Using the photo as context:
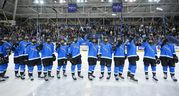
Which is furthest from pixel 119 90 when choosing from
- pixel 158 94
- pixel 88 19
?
pixel 88 19

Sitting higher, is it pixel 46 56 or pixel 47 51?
pixel 47 51

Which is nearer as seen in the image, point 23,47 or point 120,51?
point 120,51

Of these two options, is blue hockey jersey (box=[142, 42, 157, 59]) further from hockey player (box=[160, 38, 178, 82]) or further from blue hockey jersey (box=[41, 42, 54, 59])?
blue hockey jersey (box=[41, 42, 54, 59])

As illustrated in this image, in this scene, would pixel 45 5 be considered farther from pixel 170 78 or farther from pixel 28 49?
pixel 170 78

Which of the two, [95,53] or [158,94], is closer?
[158,94]

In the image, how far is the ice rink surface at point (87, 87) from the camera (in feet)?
18.2

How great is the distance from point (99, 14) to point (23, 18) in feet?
35.0

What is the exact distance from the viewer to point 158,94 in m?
5.43

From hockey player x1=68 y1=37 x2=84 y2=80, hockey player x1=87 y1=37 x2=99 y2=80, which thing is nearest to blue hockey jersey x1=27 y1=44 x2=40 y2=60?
hockey player x1=68 y1=37 x2=84 y2=80

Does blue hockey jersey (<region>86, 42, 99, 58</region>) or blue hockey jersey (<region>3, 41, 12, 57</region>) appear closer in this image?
blue hockey jersey (<region>3, 41, 12, 57</region>)

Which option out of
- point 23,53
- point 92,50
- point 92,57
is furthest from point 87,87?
point 23,53

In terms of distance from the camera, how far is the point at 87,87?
612 centimetres

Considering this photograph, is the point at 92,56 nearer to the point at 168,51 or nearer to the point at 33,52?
the point at 33,52

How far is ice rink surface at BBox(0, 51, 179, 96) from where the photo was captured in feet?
18.2
